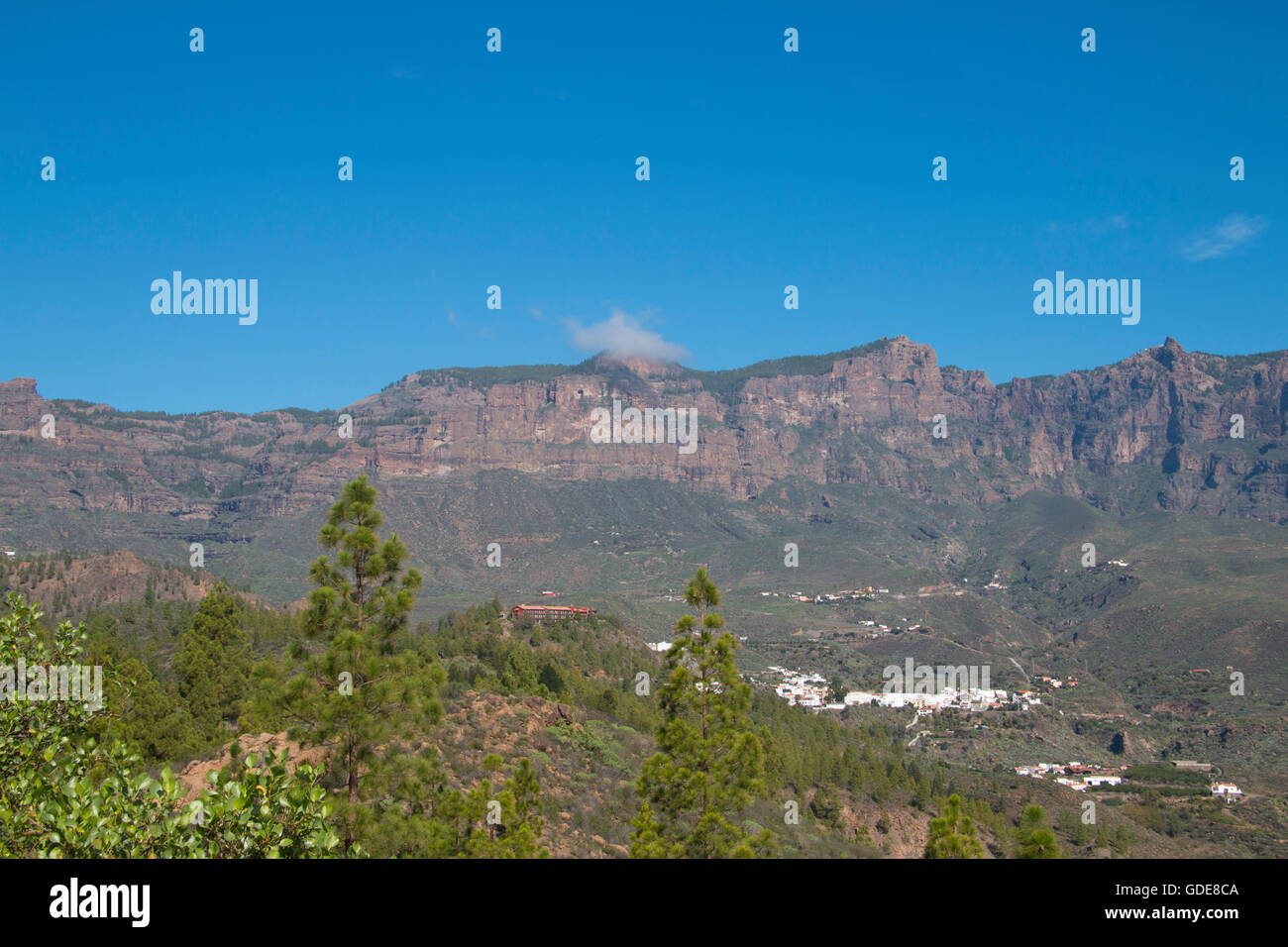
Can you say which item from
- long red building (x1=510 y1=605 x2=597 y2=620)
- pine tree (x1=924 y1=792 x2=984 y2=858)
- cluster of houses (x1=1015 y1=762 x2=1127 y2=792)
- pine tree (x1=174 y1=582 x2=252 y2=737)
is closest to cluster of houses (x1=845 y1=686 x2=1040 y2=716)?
cluster of houses (x1=1015 y1=762 x2=1127 y2=792)

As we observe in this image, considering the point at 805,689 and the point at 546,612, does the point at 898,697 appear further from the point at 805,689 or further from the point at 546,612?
the point at 546,612

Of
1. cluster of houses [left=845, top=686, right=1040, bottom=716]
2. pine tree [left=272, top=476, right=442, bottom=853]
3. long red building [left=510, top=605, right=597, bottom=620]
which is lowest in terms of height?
cluster of houses [left=845, top=686, right=1040, bottom=716]

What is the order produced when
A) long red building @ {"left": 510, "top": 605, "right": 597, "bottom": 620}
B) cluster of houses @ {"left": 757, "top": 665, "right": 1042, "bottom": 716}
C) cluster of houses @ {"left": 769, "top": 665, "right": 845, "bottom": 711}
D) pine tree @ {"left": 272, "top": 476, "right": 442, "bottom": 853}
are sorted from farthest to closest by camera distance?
cluster of houses @ {"left": 757, "top": 665, "right": 1042, "bottom": 716}
cluster of houses @ {"left": 769, "top": 665, "right": 845, "bottom": 711}
long red building @ {"left": 510, "top": 605, "right": 597, "bottom": 620}
pine tree @ {"left": 272, "top": 476, "right": 442, "bottom": 853}

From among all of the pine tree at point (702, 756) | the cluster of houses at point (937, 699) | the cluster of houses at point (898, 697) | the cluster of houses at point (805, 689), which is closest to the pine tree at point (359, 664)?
the pine tree at point (702, 756)

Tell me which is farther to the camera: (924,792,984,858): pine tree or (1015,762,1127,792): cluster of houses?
(1015,762,1127,792): cluster of houses

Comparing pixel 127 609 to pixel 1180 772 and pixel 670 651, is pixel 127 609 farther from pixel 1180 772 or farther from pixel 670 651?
pixel 1180 772

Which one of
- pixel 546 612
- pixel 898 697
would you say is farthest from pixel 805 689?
pixel 546 612

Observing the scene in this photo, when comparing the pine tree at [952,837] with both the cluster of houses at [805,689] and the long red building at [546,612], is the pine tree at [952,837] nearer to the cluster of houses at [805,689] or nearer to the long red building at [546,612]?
the long red building at [546,612]

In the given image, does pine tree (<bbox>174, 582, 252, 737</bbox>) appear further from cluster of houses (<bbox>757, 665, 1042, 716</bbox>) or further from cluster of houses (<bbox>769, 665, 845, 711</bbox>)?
cluster of houses (<bbox>757, 665, 1042, 716</bbox>)
